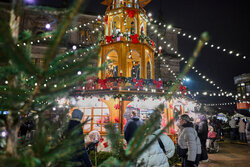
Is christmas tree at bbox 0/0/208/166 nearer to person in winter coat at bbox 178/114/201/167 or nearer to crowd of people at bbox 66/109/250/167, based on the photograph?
crowd of people at bbox 66/109/250/167

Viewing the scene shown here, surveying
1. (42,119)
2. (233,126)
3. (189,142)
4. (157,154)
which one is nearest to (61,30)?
(42,119)

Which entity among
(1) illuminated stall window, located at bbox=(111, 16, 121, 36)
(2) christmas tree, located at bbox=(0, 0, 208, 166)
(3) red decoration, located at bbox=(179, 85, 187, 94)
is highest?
(1) illuminated stall window, located at bbox=(111, 16, 121, 36)

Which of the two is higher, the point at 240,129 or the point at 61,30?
the point at 61,30

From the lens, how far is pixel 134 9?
1238 centimetres

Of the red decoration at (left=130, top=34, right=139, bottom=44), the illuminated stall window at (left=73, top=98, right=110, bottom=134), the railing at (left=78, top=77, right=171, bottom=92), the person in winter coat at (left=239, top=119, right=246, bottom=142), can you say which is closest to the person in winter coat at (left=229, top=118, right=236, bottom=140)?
the person in winter coat at (left=239, top=119, right=246, bottom=142)

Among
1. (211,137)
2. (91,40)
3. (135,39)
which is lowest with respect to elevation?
(211,137)

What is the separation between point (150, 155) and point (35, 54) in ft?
64.9

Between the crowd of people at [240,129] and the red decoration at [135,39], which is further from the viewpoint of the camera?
the crowd of people at [240,129]

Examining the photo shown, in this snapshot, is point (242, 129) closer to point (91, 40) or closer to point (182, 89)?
point (182, 89)

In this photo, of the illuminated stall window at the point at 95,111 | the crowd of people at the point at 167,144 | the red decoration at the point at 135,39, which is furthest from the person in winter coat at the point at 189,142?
the red decoration at the point at 135,39

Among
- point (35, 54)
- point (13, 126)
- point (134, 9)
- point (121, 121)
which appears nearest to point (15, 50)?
point (13, 126)

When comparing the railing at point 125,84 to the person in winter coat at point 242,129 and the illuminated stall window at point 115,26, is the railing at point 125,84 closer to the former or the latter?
the illuminated stall window at point 115,26

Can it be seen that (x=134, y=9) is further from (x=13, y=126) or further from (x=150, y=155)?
(x=13, y=126)

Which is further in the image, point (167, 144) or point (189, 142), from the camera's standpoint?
point (189, 142)
